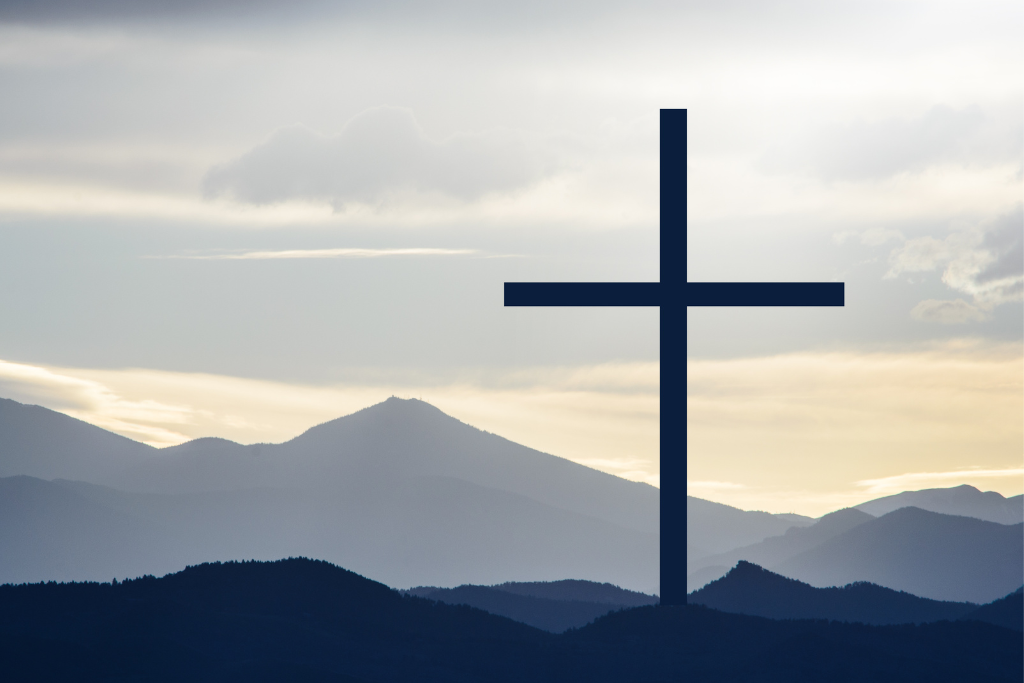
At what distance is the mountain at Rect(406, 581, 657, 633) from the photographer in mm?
21547

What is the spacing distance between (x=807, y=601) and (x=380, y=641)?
9812 millimetres

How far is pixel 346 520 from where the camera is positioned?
589 feet

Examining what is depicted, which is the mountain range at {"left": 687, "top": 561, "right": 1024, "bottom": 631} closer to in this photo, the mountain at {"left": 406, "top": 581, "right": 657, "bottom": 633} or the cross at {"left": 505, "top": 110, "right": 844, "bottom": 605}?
the mountain at {"left": 406, "top": 581, "right": 657, "bottom": 633}

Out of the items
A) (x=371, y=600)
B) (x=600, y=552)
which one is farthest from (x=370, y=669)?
(x=600, y=552)

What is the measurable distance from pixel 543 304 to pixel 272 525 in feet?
534

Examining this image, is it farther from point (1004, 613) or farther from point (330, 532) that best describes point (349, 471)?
point (1004, 613)

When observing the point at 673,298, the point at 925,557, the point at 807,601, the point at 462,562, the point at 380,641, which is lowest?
the point at 462,562

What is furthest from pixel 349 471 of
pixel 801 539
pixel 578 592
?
pixel 578 592

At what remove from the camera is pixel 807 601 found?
2175cm

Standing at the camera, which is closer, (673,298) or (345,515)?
(673,298)

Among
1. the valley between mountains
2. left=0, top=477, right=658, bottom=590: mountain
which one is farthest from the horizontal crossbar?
left=0, top=477, right=658, bottom=590: mountain

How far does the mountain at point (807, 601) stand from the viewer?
68.3 feet

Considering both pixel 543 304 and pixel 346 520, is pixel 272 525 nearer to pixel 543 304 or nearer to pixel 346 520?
pixel 346 520

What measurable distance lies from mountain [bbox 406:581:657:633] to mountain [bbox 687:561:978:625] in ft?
4.97
